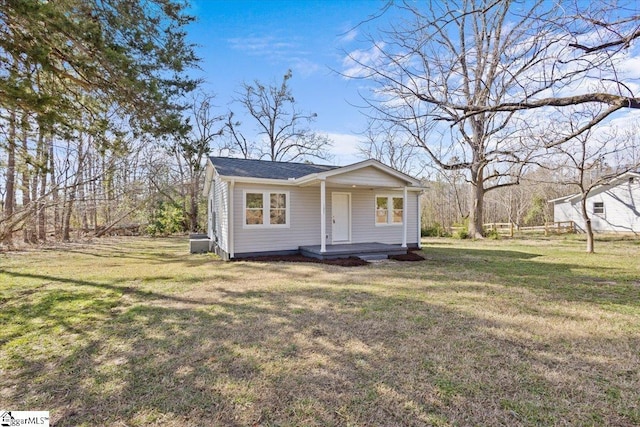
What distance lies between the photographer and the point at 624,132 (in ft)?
33.7

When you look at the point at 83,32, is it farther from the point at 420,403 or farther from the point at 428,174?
the point at 428,174

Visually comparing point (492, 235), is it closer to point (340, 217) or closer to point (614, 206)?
point (614, 206)

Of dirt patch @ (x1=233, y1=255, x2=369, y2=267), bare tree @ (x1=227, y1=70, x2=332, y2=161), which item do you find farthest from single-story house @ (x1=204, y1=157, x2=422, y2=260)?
bare tree @ (x1=227, y1=70, x2=332, y2=161)

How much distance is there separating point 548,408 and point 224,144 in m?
25.5

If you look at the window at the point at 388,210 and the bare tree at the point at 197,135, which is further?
the bare tree at the point at 197,135

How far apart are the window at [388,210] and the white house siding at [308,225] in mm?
196

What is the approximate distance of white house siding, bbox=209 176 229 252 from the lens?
386 inches

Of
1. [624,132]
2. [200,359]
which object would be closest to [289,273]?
[200,359]

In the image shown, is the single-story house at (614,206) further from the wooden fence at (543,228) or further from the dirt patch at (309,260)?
the dirt patch at (309,260)

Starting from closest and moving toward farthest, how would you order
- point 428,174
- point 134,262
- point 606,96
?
point 606,96
point 134,262
point 428,174

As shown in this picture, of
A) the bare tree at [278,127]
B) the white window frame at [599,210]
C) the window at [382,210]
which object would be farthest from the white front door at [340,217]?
the white window frame at [599,210]

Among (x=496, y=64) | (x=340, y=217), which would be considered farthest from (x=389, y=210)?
(x=496, y=64)

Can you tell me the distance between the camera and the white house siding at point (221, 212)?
32.2 feet

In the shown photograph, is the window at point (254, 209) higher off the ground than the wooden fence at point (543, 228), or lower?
higher
